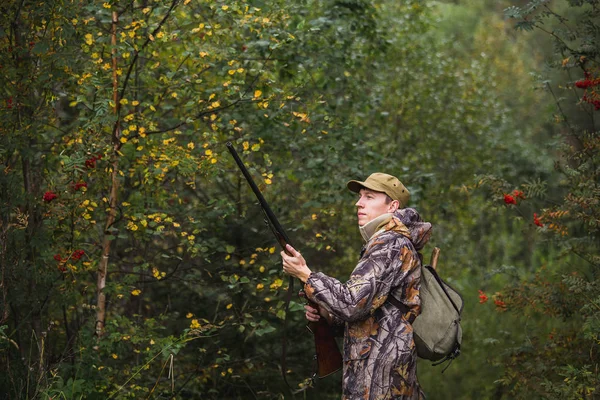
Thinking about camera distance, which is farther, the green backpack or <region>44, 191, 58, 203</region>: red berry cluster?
<region>44, 191, 58, 203</region>: red berry cluster

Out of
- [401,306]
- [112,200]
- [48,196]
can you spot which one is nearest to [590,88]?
[401,306]

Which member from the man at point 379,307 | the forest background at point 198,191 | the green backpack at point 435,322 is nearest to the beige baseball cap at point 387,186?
the man at point 379,307

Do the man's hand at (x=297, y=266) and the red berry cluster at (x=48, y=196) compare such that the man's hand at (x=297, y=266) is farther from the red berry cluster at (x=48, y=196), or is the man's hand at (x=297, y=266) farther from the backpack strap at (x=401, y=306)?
the red berry cluster at (x=48, y=196)

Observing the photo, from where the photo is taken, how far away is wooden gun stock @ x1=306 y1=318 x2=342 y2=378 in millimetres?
4035

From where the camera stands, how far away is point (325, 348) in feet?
13.4

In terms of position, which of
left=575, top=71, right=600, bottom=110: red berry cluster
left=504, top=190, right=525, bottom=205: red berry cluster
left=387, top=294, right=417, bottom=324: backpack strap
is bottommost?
left=504, top=190, right=525, bottom=205: red berry cluster

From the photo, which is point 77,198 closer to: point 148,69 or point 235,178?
point 148,69

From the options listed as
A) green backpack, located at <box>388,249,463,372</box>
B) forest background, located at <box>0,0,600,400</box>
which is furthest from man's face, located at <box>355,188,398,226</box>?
forest background, located at <box>0,0,600,400</box>

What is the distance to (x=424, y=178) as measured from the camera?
7438 millimetres

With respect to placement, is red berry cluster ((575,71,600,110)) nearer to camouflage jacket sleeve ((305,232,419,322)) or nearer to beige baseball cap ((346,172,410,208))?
beige baseball cap ((346,172,410,208))

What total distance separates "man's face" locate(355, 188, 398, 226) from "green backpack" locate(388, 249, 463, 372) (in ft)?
1.21

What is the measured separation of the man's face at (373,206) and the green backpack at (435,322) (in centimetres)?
37

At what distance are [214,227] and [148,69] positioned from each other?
1.39m

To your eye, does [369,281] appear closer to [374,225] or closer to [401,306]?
[401,306]
